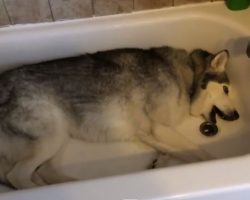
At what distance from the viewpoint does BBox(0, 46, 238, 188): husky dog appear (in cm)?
130

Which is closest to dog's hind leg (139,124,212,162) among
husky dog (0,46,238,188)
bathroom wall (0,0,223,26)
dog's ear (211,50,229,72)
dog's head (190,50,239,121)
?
Result: husky dog (0,46,238,188)

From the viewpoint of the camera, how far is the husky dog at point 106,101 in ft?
4.27

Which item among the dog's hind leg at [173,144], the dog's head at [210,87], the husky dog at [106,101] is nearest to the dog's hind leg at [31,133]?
the husky dog at [106,101]

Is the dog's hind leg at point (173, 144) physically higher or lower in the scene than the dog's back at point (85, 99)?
lower

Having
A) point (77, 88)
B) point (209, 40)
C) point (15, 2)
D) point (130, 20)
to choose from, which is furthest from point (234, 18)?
point (15, 2)

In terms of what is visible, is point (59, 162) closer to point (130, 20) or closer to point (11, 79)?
point (11, 79)

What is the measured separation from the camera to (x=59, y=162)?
56.2 inches

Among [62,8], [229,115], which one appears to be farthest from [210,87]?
[62,8]

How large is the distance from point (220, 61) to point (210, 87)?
0.32 ft

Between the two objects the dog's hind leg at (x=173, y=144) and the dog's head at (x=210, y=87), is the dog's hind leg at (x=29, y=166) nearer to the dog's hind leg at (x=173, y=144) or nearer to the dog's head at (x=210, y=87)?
the dog's hind leg at (x=173, y=144)

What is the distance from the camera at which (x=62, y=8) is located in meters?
1.46

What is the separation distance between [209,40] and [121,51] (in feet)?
1.16

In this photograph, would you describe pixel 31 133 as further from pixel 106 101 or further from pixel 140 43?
pixel 140 43

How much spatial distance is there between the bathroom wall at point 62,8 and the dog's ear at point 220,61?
0.27 m
